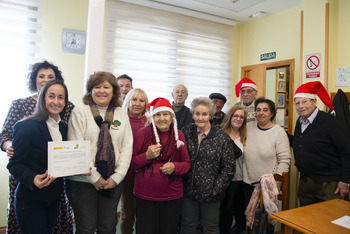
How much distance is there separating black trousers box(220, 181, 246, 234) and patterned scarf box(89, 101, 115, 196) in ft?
4.18

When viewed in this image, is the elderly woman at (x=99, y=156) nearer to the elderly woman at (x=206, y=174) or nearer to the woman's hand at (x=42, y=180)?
the woman's hand at (x=42, y=180)

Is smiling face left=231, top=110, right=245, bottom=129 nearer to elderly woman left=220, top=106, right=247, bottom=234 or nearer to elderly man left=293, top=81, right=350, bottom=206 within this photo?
elderly woman left=220, top=106, right=247, bottom=234

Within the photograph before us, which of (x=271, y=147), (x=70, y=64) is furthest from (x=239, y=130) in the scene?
(x=70, y=64)

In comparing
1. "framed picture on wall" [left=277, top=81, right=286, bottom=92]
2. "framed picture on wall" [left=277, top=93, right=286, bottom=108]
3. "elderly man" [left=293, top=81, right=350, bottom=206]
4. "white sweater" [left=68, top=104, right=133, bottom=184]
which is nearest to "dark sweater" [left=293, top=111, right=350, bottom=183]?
"elderly man" [left=293, top=81, right=350, bottom=206]

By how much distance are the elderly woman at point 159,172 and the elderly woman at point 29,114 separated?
0.59 m

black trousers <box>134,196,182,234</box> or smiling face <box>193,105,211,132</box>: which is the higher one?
smiling face <box>193,105,211,132</box>

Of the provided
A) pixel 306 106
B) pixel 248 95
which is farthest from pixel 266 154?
pixel 248 95

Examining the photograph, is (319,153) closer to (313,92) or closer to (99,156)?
(313,92)

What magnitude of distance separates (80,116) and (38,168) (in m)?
0.41

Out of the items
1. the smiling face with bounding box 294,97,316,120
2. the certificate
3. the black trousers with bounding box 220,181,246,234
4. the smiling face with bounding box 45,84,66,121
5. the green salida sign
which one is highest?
the green salida sign

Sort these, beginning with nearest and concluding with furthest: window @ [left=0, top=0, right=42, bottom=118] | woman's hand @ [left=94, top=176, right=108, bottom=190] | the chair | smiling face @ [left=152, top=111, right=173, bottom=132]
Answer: woman's hand @ [left=94, top=176, right=108, bottom=190] < smiling face @ [left=152, top=111, right=173, bottom=132] < the chair < window @ [left=0, top=0, right=42, bottom=118]

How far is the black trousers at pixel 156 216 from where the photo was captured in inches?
68.4

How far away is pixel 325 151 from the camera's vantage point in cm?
213

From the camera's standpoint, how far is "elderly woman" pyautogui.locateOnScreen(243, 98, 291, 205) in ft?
7.36
